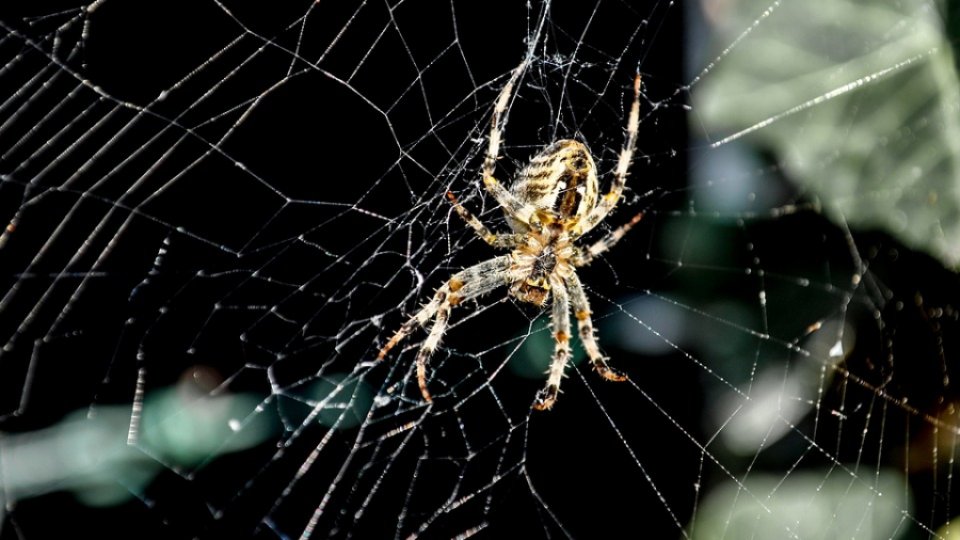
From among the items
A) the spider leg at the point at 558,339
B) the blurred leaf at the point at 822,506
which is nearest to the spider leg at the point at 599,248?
the spider leg at the point at 558,339

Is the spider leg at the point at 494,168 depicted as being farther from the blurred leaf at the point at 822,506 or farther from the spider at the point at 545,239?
the blurred leaf at the point at 822,506

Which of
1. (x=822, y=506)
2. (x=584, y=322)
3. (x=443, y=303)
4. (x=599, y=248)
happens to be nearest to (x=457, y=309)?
(x=443, y=303)

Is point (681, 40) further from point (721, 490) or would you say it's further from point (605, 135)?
point (721, 490)

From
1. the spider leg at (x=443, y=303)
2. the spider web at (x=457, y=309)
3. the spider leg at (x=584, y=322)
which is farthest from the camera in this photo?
the spider leg at (x=584, y=322)

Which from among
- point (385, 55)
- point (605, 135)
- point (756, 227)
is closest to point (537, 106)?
point (605, 135)

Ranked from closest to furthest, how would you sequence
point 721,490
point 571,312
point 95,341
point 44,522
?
point 95,341
point 44,522
point 571,312
point 721,490

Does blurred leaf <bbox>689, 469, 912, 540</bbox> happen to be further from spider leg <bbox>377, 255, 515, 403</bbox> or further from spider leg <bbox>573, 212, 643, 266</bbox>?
spider leg <bbox>377, 255, 515, 403</bbox>
